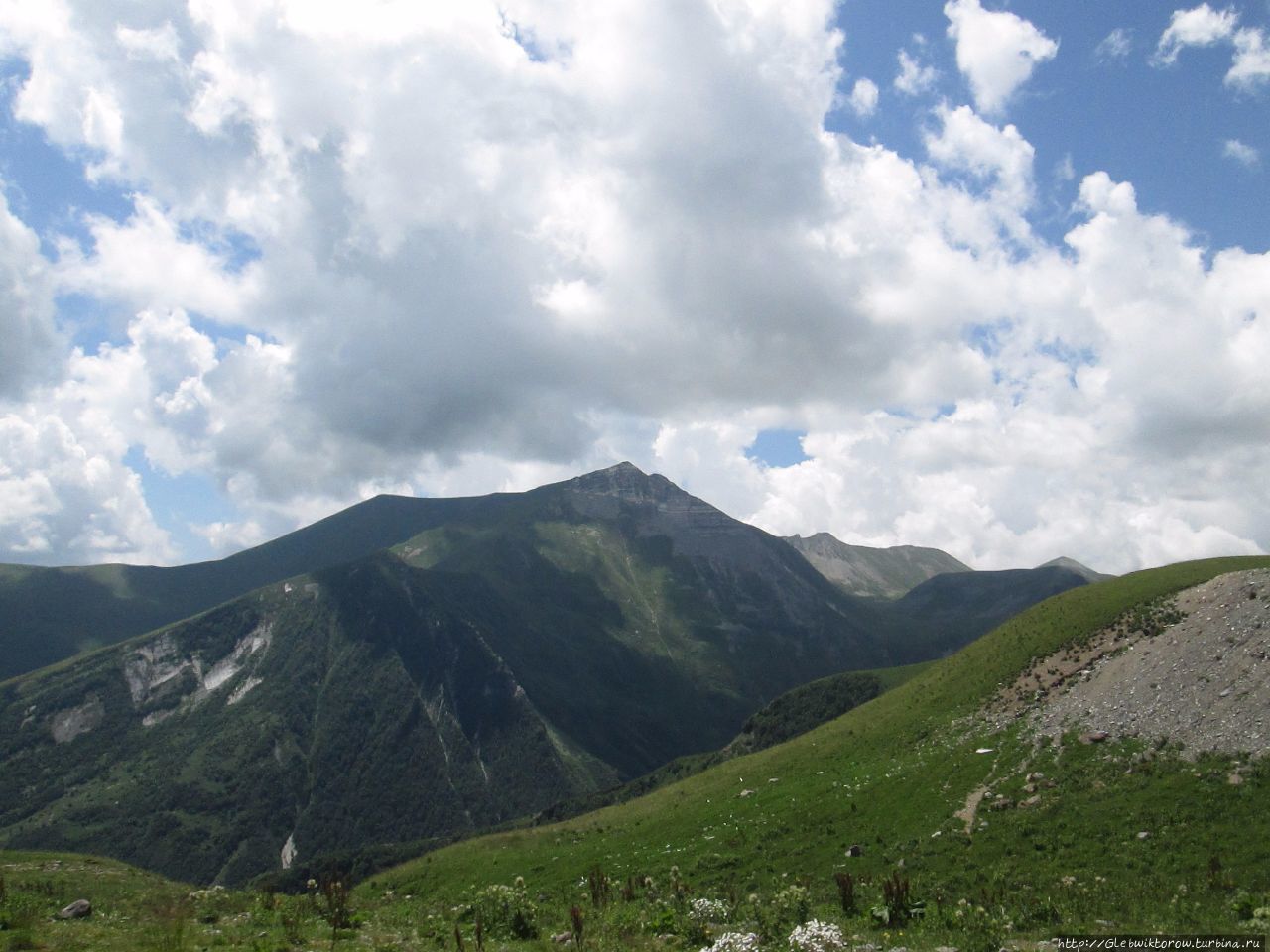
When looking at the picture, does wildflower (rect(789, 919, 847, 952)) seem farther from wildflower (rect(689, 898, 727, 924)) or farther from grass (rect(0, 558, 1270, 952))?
wildflower (rect(689, 898, 727, 924))

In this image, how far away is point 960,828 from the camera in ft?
148

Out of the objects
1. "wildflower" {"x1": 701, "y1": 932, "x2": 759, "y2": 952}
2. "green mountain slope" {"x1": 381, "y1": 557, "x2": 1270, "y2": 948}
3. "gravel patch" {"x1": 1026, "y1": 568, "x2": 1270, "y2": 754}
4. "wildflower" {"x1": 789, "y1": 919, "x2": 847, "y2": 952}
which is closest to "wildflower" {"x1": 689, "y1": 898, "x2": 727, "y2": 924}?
"green mountain slope" {"x1": 381, "y1": 557, "x2": 1270, "y2": 948}

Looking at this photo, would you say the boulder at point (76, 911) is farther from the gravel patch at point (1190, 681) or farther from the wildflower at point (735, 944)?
the gravel patch at point (1190, 681)

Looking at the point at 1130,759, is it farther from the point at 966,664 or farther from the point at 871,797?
the point at 966,664

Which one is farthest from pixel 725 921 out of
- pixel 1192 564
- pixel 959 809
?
A: pixel 1192 564

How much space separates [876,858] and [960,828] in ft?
17.1

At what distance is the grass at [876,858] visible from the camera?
74.2 ft

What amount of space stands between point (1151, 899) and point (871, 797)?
2782 centimetres

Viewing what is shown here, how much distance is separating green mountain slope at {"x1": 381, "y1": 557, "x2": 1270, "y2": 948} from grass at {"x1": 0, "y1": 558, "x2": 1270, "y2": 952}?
0.18 metres

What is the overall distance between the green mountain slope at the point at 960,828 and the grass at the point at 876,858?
0.18m

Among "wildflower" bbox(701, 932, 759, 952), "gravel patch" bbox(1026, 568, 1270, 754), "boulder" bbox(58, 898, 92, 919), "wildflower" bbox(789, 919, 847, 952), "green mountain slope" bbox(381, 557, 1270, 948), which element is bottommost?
"green mountain slope" bbox(381, 557, 1270, 948)

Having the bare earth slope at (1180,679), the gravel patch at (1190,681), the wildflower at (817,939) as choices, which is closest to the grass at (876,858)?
the wildflower at (817,939)

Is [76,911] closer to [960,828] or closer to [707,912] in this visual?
[707,912]

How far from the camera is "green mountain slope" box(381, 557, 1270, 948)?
1097 inches
